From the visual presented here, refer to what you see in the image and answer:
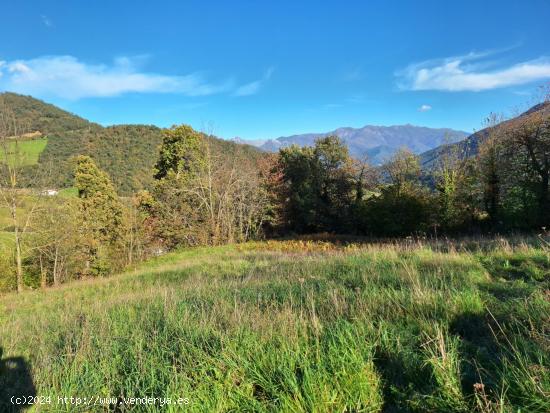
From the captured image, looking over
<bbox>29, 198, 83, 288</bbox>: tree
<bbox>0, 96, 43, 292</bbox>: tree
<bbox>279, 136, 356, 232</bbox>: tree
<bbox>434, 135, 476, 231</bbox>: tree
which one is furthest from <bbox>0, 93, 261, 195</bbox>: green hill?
<bbox>434, 135, 476, 231</bbox>: tree

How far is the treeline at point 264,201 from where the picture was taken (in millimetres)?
19234

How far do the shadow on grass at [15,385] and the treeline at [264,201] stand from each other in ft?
54.2

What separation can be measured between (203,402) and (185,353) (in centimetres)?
61

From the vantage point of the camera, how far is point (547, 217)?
18.5 m

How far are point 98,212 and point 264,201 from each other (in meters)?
13.8

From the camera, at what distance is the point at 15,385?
297 centimetres

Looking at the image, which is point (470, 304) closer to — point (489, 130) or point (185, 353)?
point (185, 353)

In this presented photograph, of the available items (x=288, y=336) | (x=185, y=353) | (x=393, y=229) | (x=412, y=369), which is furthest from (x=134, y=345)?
(x=393, y=229)

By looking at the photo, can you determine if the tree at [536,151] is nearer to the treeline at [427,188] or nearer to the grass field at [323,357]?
the treeline at [427,188]

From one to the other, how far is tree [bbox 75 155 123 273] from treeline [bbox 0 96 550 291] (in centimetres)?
9

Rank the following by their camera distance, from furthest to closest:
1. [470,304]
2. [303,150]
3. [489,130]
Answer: [303,150]
[489,130]
[470,304]

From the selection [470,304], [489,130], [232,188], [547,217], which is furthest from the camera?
[232,188]

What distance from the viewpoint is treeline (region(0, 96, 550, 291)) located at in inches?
757

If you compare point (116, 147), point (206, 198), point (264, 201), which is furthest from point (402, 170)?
point (116, 147)
